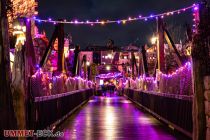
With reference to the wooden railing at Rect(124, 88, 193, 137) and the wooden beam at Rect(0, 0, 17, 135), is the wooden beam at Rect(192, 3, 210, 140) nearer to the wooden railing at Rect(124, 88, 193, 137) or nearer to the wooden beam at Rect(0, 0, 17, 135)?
the wooden railing at Rect(124, 88, 193, 137)

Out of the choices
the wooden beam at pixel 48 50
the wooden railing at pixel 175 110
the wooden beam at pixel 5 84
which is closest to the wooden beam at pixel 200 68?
the wooden railing at pixel 175 110

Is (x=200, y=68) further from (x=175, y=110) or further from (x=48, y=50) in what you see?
(x=48, y=50)

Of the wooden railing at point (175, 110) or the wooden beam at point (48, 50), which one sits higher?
the wooden beam at point (48, 50)

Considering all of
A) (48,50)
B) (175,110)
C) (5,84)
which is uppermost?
(48,50)

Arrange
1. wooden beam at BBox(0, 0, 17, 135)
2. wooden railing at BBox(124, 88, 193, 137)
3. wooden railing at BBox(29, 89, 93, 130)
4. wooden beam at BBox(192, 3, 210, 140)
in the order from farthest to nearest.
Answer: wooden railing at BBox(124, 88, 193, 137) < wooden railing at BBox(29, 89, 93, 130) < wooden beam at BBox(192, 3, 210, 140) < wooden beam at BBox(0, 0, 17, 135)

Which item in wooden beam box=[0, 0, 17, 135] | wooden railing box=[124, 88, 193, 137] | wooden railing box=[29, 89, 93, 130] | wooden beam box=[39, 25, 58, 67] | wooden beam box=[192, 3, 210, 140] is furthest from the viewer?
wooden beam box=[39, 25, 58, 67]

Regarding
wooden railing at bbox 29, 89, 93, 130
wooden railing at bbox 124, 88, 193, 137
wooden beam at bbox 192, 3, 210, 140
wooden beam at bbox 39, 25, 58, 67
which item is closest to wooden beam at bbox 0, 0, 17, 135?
wooden railing at bbox 29, 89, 93, 130

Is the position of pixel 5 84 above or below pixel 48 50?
below

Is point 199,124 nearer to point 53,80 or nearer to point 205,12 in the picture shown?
point 205,12

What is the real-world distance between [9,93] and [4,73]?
0.39m

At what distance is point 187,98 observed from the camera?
12.5 m

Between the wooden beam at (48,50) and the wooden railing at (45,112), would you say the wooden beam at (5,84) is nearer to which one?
the wooden railing at (45,112)

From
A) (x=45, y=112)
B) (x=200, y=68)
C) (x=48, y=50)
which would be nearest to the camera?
(x=200, y=68)

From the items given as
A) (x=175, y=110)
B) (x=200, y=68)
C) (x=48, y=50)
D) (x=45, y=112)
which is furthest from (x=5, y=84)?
(x=48, y=50)
